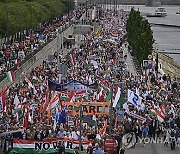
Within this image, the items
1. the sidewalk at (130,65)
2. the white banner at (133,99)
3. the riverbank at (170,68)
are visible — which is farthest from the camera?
the riverbank at (170,68)

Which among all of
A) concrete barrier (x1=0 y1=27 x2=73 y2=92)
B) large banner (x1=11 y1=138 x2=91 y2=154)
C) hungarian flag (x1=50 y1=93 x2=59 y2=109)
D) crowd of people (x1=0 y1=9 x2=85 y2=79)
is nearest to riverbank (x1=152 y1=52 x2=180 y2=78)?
concrete barrier (x1=0 y1=27 x2=73 y2=92)

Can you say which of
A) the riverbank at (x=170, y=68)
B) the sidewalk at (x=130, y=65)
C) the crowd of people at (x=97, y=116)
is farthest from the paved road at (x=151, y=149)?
the riverbank at (x=170, y=68)

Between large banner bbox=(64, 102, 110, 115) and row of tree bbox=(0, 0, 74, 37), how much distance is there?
29562mm

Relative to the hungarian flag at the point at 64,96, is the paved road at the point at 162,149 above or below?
below

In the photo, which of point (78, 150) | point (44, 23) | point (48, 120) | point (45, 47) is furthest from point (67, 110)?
point (44, 23)

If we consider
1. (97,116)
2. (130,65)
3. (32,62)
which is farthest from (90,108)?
(130,65)

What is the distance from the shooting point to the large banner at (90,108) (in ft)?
91.6

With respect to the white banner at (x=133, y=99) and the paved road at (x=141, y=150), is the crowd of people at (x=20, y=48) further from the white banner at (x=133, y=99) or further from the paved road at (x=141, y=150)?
the paved road at (x=141, y=150)

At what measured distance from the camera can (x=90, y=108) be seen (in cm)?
2803

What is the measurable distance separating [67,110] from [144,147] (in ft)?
11.2

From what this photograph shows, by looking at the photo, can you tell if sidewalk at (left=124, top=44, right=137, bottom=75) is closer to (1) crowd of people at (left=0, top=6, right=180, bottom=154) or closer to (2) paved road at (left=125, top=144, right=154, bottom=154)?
(1) crowd of people at (left=0, top=6, right=180, bottom=154)

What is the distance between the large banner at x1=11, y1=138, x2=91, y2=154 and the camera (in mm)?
23891

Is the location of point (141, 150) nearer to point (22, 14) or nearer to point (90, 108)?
point (90, 108)

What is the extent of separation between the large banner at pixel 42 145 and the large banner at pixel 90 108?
3679 millimetres
